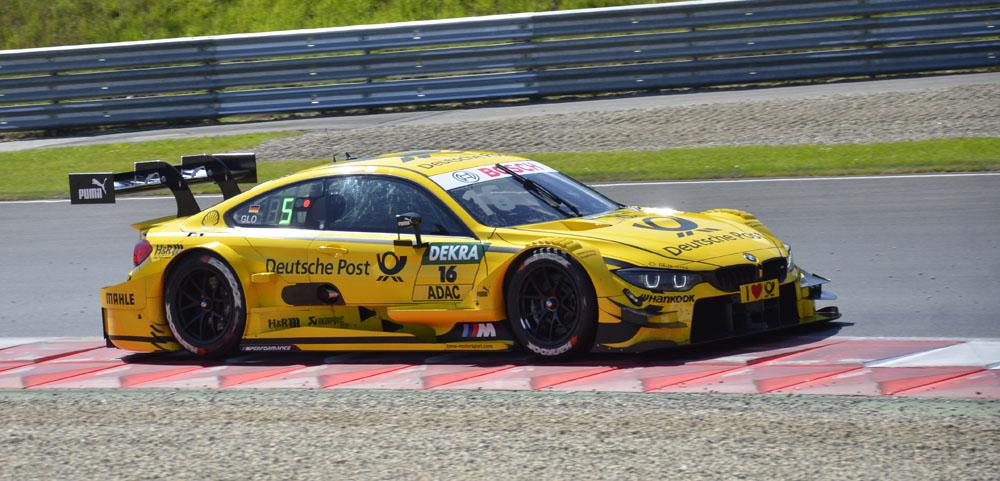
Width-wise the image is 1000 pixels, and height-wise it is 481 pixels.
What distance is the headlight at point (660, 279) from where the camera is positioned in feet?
23.7

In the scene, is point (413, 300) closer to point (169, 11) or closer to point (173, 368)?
point (173, 368)

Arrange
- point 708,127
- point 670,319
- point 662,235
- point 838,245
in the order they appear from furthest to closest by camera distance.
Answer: point 708,127, point 838,245, point 662,235, point 670,319

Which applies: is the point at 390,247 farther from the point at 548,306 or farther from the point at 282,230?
the point at 548,306

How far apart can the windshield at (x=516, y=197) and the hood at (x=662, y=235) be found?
163 mm

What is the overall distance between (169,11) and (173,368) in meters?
19.7

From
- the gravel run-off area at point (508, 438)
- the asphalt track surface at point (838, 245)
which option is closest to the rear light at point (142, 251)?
the asphalt track surface at point (838, 245)

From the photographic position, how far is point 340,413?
6.57 m

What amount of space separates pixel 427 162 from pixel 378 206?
0.47 m

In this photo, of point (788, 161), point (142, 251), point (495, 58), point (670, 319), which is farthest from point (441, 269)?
point (495, 58)

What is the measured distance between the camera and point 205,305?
8.51 m

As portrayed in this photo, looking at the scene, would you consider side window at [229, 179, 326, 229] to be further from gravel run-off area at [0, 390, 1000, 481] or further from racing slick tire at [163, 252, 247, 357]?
gravel run-off area at [0, 390, 1000, 481]

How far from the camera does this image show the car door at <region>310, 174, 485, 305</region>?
7.72 m

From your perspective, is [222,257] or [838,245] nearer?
[222,257]

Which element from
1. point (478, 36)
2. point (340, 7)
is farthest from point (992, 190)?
point (340, 7)
